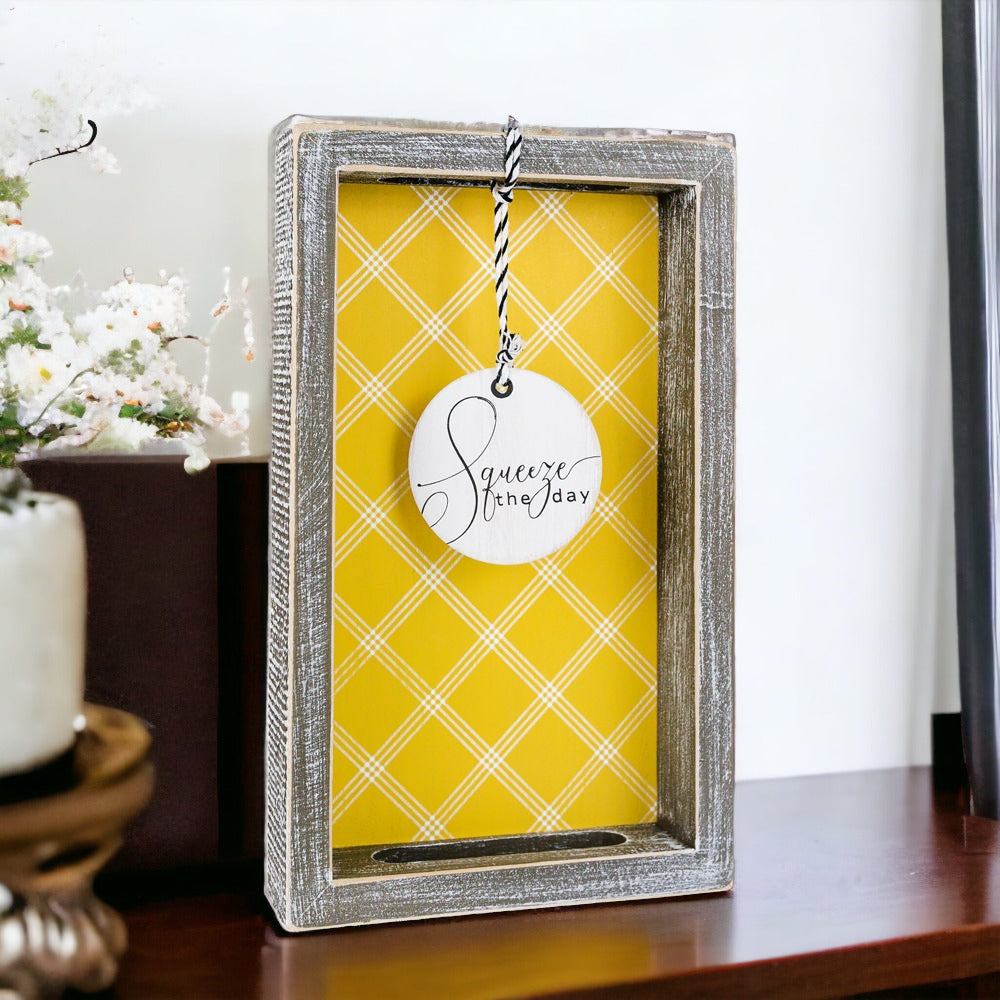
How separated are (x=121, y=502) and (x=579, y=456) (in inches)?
13.0

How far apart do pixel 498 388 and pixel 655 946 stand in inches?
15.4

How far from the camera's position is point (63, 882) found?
2.05ft

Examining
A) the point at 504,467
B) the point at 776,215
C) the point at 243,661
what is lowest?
the point at 243,661

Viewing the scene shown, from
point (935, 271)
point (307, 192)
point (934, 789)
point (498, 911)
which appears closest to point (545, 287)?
point (307, 192)

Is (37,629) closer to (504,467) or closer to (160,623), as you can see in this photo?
(160,623)

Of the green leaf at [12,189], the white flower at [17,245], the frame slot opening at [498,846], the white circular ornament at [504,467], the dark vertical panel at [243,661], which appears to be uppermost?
the green leaf at [12,189]

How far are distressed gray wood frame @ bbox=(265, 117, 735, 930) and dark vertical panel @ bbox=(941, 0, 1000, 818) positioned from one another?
14.8 inches

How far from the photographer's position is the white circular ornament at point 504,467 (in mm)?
765

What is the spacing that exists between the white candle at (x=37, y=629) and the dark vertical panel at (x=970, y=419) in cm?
82

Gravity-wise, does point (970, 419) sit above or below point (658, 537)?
above

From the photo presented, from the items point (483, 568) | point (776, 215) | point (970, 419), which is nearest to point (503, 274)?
point (483, 568)

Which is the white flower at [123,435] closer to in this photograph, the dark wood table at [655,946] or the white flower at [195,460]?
the white flower at [195,460]

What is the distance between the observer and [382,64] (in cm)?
95

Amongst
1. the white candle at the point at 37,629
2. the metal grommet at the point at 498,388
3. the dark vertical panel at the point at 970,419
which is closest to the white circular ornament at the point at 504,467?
the metal grommet at the point at 498,388
